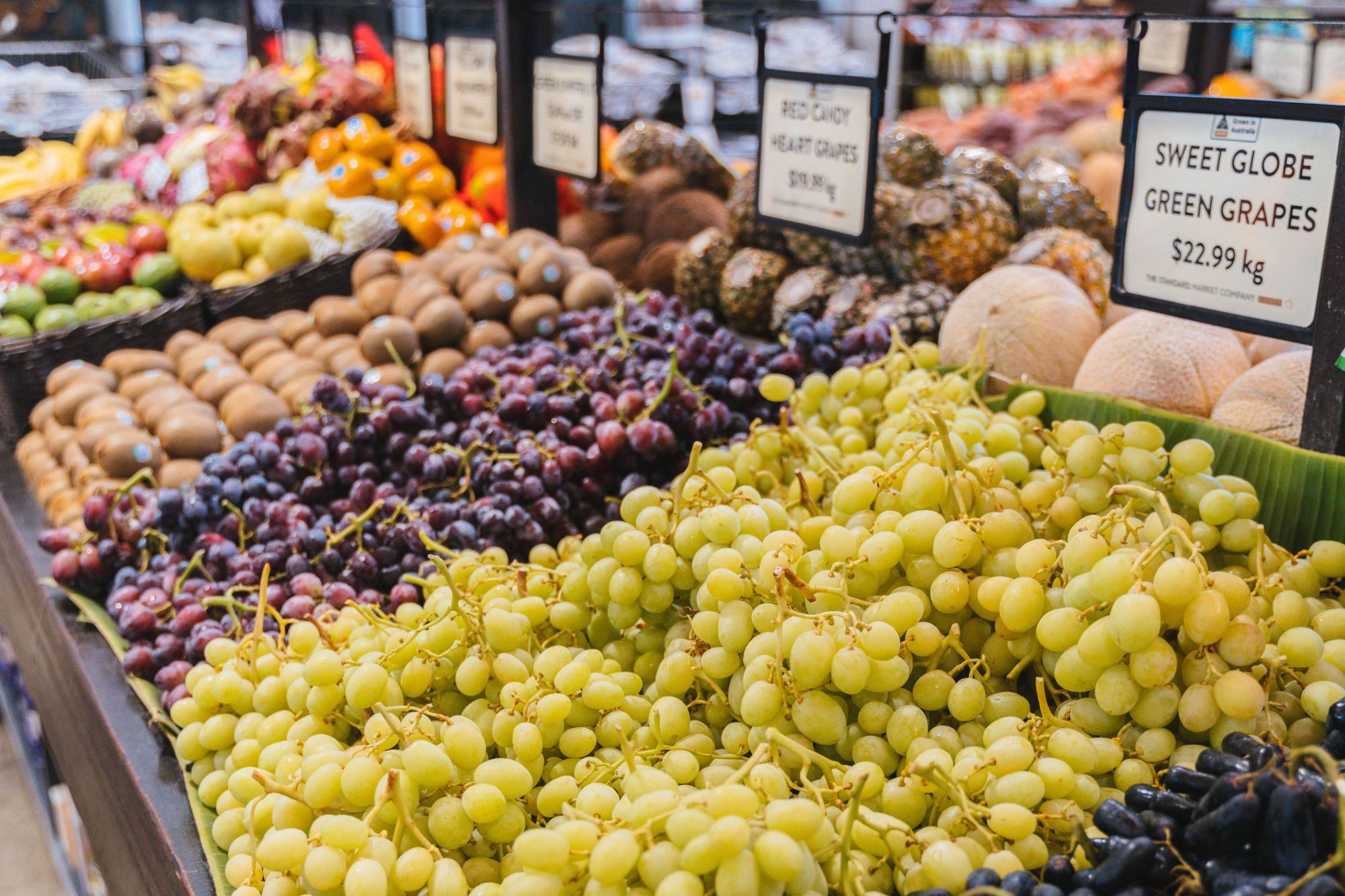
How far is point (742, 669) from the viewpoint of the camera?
0.99 m

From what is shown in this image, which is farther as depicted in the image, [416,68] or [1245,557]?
[416,68]

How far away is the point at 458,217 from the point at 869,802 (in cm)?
265

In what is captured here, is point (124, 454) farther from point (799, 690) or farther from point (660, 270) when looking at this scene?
point (799, 690)

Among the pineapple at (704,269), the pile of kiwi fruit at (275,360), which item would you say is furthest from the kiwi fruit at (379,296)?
the pineapple at (704,269)

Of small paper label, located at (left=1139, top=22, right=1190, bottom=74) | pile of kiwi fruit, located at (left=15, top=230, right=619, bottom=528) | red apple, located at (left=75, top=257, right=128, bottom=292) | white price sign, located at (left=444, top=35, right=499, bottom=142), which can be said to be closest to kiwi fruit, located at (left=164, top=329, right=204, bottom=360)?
pile of kiwi fruit, located at (left=15, top=230, right=619, bottom=528)

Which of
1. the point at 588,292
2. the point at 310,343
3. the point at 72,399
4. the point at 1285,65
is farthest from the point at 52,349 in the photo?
the point at 1285,65

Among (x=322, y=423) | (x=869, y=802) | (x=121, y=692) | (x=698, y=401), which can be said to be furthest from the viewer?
(x=322, y=423)

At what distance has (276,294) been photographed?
2.79m

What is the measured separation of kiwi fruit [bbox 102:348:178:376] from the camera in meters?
2.49

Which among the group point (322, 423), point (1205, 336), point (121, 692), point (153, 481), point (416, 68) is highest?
point (416, 68)

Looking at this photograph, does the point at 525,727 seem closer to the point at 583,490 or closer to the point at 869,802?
the point at 869,802

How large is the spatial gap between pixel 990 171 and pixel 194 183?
2.88 m

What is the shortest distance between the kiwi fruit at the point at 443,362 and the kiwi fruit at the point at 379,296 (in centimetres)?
25

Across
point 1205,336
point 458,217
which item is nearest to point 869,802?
point 1205,336
